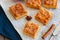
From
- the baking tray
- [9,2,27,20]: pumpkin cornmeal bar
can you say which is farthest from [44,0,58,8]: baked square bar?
[9,2,27,20]: pumpkin cornmeal bar

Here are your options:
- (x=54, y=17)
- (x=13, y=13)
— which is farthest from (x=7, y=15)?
(x=54, y=17)

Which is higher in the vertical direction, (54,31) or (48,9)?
(48,9)

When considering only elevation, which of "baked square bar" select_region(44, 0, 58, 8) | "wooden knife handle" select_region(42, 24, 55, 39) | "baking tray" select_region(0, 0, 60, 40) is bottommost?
"wooden knife handle" select_region(42, 24, 55, 39)

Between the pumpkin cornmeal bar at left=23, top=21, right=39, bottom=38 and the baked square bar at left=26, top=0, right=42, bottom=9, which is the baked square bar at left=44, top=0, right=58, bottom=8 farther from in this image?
the pumpkin cornmeal bar at left=23, top=21, right=39, bottom=38

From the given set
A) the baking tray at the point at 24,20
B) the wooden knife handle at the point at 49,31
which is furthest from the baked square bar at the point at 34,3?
the wooden knife handle at the point at 49,31

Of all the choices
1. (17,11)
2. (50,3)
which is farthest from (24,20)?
(50,3)

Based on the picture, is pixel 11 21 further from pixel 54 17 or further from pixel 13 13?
pixel 54 17

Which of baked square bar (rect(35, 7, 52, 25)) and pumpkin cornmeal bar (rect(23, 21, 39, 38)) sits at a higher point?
baked square bar (rect(35, 7, 52, 25))
